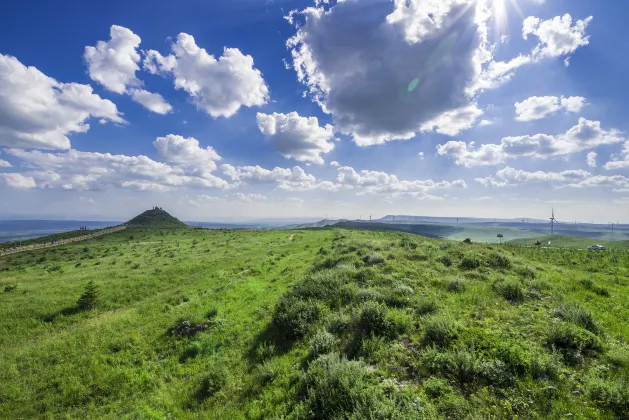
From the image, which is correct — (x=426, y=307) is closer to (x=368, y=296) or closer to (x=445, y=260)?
(x=368, y=296)

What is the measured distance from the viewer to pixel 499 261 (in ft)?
69.5

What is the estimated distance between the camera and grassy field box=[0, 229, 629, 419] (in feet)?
24.8

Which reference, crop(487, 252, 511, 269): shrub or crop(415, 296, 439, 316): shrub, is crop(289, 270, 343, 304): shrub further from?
crop(487, 252, 511, 269): shrub

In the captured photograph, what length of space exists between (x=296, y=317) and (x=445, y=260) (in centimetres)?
1409

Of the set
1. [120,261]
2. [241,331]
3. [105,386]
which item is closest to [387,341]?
[241,331]

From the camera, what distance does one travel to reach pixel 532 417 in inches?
256

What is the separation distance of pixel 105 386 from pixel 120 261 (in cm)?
3649

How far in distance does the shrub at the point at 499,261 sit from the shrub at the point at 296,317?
595 inches

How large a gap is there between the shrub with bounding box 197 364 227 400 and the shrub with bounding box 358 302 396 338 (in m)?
6.25

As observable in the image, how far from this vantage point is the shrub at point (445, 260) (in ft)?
70.1

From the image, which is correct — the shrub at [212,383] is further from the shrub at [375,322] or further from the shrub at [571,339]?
the shrub at [571,339]

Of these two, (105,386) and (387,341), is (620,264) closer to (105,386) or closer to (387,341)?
(387,341)

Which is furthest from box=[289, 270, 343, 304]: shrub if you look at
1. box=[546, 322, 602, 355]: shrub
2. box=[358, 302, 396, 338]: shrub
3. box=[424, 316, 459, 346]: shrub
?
box=[546, 322, 602, 355]: shrub

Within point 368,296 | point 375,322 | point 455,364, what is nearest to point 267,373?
point 375,322
